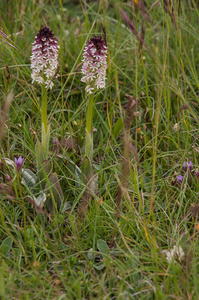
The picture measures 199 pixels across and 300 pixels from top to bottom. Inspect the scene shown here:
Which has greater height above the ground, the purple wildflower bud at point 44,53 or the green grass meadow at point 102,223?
the purple wildflower bud at point 44,53

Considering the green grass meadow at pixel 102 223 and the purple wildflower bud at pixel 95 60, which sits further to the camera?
the purple wildflower bud at pixel 95 60

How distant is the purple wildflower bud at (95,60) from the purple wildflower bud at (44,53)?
0.19 meters

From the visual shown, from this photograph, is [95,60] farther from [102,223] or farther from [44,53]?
[102,223]

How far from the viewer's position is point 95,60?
A: 1782mm

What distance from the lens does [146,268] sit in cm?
148

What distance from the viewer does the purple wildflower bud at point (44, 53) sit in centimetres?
172

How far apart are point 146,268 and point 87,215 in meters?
0.51

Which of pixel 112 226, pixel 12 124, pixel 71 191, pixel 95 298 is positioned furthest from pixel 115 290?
pixel 12 124

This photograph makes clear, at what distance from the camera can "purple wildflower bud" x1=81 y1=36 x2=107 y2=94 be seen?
1.75 meters

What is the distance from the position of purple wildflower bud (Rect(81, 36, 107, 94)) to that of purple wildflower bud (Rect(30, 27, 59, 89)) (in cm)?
19

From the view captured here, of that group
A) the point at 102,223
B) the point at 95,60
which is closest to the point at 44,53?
the point at 95,60

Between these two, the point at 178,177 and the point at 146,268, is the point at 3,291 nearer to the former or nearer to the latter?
the point at 146,268

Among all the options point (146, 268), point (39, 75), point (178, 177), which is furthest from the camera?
point (178, 177)

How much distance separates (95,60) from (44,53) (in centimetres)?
30
